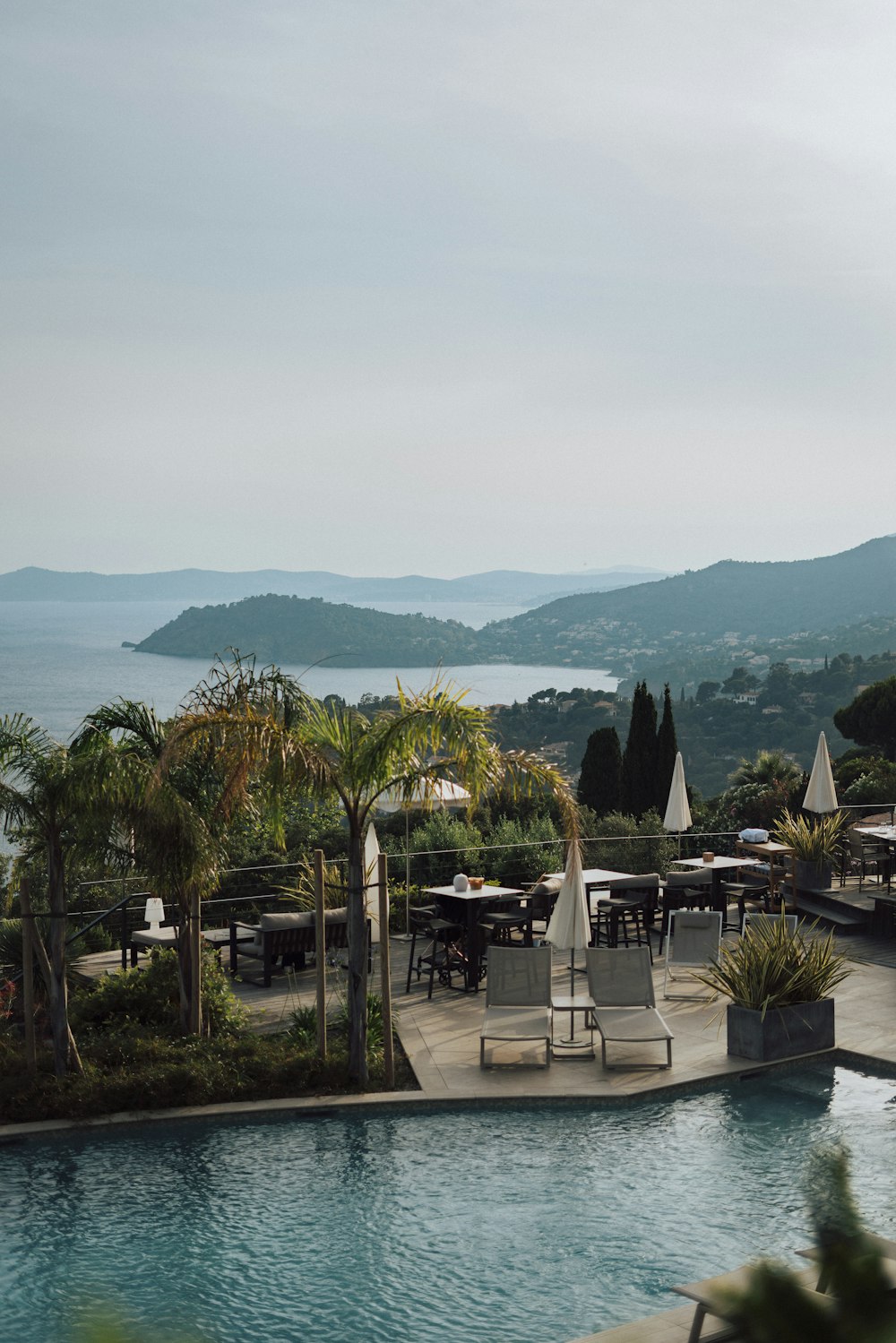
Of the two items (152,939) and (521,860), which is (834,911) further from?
(152,939)

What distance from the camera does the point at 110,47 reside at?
13.2m

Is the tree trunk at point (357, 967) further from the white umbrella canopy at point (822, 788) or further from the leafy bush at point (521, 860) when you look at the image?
the white umbrella canopy at point (822, 788)

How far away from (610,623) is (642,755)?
2631 inches

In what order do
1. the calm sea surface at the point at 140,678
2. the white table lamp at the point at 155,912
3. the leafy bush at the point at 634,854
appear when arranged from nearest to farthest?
the white table lamp at the point at 155,912, the leafy bush at the point at 634,854, the calm sea surface at the point at 140,678

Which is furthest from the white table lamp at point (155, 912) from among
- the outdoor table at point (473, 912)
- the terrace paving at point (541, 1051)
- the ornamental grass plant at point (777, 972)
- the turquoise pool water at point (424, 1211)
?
the ornamental grass plant at point (777, 972)

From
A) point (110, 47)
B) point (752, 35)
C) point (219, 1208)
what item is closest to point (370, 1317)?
point (219, 1208)

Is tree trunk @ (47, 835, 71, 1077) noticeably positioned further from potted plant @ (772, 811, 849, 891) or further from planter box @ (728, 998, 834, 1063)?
potted plant @ (772, 811, 849, 891)

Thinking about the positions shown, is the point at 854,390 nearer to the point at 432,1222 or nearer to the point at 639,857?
the point at 639,857

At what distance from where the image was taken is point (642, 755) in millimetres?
25844

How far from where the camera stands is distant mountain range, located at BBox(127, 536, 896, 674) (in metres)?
79.6

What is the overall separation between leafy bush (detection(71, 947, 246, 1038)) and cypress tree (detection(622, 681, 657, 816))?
17.4 m

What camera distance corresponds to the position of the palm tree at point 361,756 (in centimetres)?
779

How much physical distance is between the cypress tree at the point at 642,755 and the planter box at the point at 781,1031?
16.8m

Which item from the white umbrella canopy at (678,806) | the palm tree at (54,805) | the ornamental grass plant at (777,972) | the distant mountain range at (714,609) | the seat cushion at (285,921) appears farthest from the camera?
the distant mountain range at (714,609)
